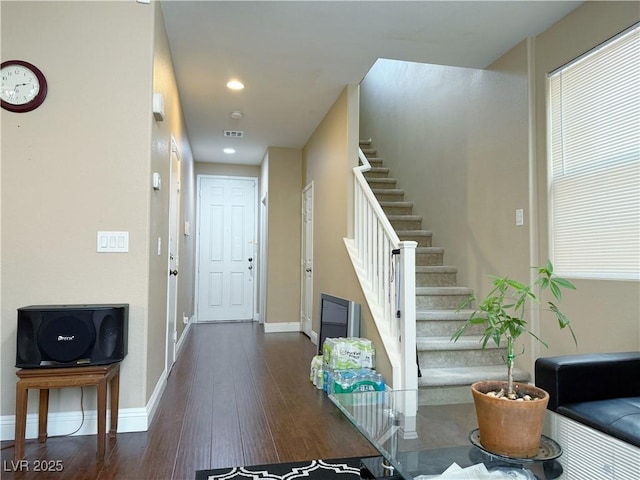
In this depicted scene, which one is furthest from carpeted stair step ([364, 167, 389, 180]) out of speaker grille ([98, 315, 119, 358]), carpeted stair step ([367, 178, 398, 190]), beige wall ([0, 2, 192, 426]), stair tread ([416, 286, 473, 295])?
speaker grille ([98, 315, 119, 358])

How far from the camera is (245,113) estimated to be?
4.75 meters

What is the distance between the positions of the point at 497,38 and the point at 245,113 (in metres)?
2.74

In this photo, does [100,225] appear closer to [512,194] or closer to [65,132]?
[65,132]

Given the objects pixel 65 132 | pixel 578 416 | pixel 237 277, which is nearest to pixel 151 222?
pixel 65 132

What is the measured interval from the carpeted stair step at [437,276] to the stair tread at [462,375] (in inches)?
37.6

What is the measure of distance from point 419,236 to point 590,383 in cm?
253

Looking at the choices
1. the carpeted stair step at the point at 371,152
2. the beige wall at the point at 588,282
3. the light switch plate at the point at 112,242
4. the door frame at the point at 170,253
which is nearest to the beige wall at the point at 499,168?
the beige wall at the point at 588,282

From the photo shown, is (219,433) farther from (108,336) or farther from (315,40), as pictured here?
(315,40)

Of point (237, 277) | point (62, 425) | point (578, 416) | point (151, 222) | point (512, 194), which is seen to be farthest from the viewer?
point (237, 277)

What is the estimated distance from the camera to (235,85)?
398 centimetres

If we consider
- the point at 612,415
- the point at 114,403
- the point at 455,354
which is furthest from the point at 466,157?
the point at 114,403

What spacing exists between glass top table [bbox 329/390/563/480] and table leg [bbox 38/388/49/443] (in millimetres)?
1686

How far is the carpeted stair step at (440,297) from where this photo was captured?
12.0ft

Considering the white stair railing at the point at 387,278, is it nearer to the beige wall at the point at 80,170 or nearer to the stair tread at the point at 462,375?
the stair tread at the point at 462,375
